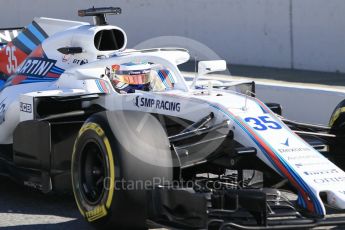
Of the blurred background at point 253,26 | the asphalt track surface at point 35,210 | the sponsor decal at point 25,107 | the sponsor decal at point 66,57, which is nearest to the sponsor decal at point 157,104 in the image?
the sponsor decal at point 25,107

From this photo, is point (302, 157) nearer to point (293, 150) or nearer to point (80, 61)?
point (293, 150)

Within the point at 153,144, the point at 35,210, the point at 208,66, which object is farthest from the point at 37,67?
the point at 153,144

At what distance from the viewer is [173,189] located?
486 centimetres

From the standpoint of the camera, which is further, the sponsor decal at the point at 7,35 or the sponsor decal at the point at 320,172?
the sponsor decal at the point at 7,35

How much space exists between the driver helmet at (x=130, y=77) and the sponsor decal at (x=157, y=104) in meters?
0.53

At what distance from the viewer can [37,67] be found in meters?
7.38

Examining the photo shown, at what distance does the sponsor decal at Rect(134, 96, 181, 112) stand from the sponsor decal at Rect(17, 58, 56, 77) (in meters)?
1.43

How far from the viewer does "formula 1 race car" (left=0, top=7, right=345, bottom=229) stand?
4918 millimetres

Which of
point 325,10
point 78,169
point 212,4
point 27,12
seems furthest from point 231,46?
point 78,169

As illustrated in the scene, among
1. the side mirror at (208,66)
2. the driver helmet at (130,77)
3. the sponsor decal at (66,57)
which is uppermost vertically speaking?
the sponsor decal at (66,57)

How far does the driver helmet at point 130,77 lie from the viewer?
6.78 metres

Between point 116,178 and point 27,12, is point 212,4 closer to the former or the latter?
point 27,12

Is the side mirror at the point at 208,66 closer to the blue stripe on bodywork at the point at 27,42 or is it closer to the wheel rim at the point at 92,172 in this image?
the wheel rim at the point at 92,172

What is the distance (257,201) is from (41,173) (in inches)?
90.5
